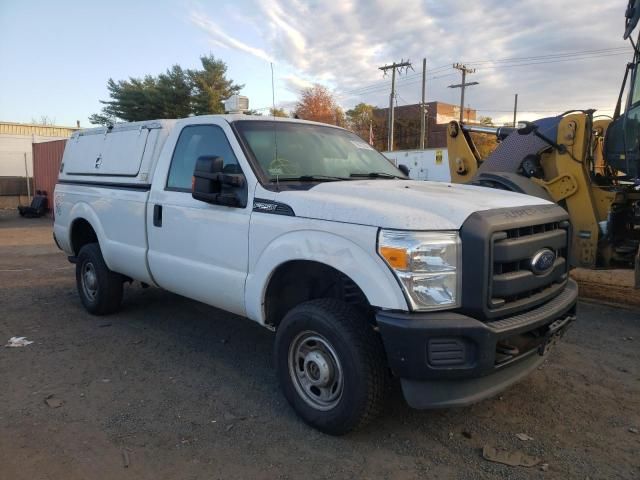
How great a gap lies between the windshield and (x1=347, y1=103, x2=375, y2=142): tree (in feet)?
172

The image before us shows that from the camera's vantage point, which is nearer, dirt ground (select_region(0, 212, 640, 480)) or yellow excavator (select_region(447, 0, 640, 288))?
dirt ground (select_region(0, 212, 640, 480))

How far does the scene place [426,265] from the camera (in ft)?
9.14

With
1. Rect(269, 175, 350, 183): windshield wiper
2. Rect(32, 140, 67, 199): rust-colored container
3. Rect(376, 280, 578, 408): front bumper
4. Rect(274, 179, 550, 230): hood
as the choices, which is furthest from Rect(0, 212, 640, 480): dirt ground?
Rect(32, 140, 67, 199): rust-colored container

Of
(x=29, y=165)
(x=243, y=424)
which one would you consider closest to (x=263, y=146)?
(x=243, y=424)

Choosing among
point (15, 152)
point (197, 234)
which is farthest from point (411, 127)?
point (197, 234)

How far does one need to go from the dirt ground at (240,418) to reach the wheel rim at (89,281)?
569 mm

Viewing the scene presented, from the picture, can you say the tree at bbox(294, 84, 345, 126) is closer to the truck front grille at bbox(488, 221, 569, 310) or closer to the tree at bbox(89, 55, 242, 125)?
the tree at bbox(89, 55, 242, 125)

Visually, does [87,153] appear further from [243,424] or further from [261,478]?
[261,478]

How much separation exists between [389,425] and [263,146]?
2241mm

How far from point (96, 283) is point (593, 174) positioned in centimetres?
641

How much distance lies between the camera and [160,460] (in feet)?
9.84

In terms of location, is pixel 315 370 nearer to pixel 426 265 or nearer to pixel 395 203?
pixel 426 265

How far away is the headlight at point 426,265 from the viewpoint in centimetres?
278

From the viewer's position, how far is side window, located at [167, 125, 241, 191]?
4.08m
